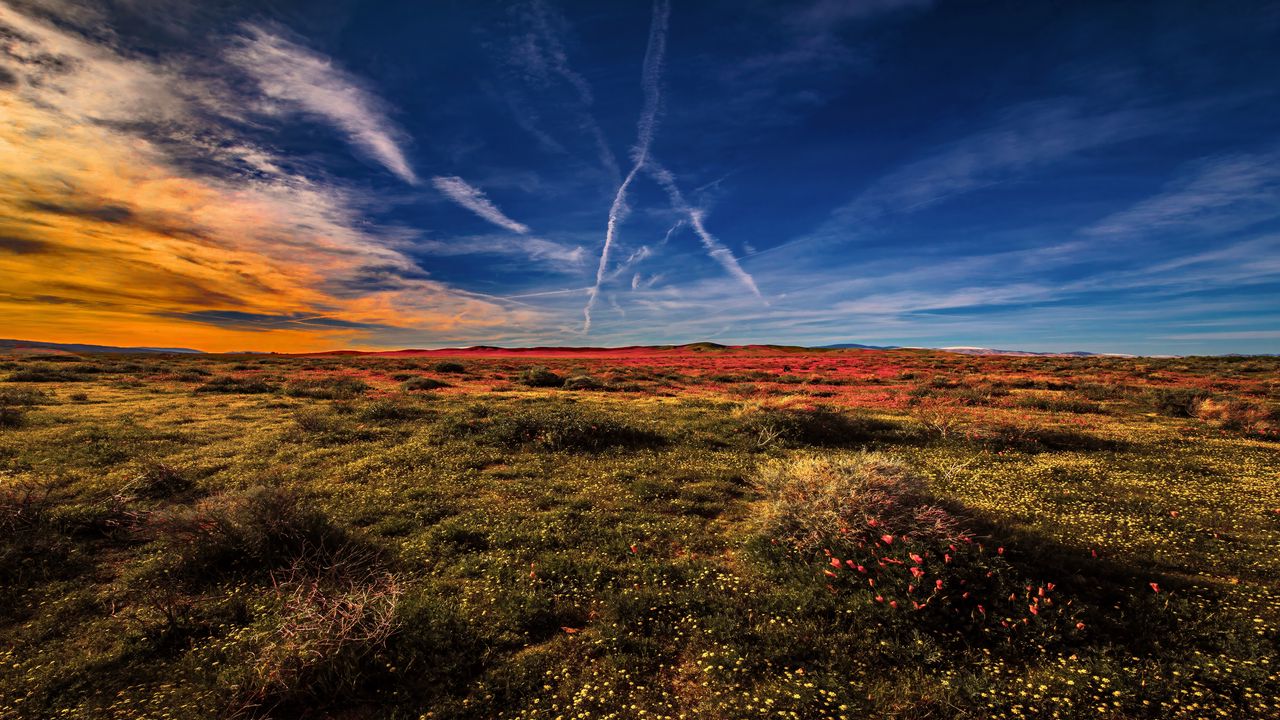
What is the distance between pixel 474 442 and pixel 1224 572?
1801 cm

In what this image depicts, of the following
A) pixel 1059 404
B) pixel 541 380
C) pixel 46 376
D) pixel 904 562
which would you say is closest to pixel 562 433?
pixel 904 562

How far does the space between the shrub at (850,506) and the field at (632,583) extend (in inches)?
2.3

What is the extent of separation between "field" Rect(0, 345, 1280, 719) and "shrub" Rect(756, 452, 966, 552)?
0.19ft

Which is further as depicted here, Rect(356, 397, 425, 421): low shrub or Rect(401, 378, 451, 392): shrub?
Rect(401, 378, 451, 392): shrub

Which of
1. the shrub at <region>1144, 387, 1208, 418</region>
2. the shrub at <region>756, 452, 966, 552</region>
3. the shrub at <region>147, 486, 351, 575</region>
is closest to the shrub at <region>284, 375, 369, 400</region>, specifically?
the shrub at <region>147, 486, 351, 575</region>

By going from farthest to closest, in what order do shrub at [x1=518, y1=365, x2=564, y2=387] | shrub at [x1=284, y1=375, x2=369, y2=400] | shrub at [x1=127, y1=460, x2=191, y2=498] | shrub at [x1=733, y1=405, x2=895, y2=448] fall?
shrub at [x1=518, y1=365, x2=564, y2=387] → shrub at [x1=284, y1=375, x2=369, y2=400] → shrub at [x1=733, y1=405, x2=895, y2=448] → shrub at [x1=127, y1=460, x2=191, y2=498]

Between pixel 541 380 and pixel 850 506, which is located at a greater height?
pixel 850 506

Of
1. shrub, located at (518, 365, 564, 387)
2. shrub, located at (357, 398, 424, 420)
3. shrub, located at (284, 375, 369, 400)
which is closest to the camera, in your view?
shrub, located at (357, 398, 424, 420)

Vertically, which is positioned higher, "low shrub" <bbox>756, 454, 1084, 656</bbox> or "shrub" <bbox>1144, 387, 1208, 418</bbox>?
"shrub" <bbox>1144, 387, 1208, 418</bbox>

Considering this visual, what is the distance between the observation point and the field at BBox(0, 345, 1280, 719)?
18.8ft

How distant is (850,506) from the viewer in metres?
8.52

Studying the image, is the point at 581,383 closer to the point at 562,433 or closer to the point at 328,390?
the point at 328,390

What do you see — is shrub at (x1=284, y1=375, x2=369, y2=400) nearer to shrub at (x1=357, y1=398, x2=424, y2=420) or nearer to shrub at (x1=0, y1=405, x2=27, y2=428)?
shrub at (x1=357, y1=398, x2=424, y2=420)

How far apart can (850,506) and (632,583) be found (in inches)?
161
